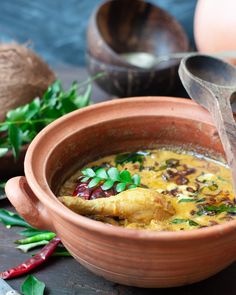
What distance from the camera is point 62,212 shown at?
951 millimetres

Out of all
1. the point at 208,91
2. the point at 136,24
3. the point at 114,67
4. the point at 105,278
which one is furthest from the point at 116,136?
the point at 136,24

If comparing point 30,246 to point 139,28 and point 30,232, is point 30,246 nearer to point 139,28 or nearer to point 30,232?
point 30,232

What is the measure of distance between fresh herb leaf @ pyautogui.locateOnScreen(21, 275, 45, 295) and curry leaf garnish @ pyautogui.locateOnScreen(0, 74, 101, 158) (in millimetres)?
375

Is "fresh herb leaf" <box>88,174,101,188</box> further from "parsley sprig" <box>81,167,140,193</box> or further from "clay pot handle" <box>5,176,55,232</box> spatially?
"clay pot handle" <box>5,176,55,232</box>

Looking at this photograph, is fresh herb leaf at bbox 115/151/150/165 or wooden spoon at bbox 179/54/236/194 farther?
fresh herb leaf at bbox 115/151/150/165

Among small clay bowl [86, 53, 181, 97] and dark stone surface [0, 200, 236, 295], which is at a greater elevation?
small clay bowl [86, 53, 181, 97]

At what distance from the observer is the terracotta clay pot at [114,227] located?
923 mm

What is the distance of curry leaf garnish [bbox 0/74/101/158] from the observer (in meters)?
1.40

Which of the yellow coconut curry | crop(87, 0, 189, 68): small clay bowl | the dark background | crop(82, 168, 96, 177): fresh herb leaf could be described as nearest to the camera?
the yellow coconut curry

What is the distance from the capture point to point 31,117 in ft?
4.82

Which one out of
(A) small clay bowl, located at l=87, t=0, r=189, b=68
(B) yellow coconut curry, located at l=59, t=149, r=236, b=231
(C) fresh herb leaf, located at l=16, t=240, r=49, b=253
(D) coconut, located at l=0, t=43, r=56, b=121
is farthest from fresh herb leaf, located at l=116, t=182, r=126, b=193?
(A) small clay bowl, located at l=87, t=0, r=189, b=68

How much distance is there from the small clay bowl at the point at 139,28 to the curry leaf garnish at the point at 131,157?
770 mm

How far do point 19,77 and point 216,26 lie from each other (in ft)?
2.00

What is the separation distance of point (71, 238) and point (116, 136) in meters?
0.37
